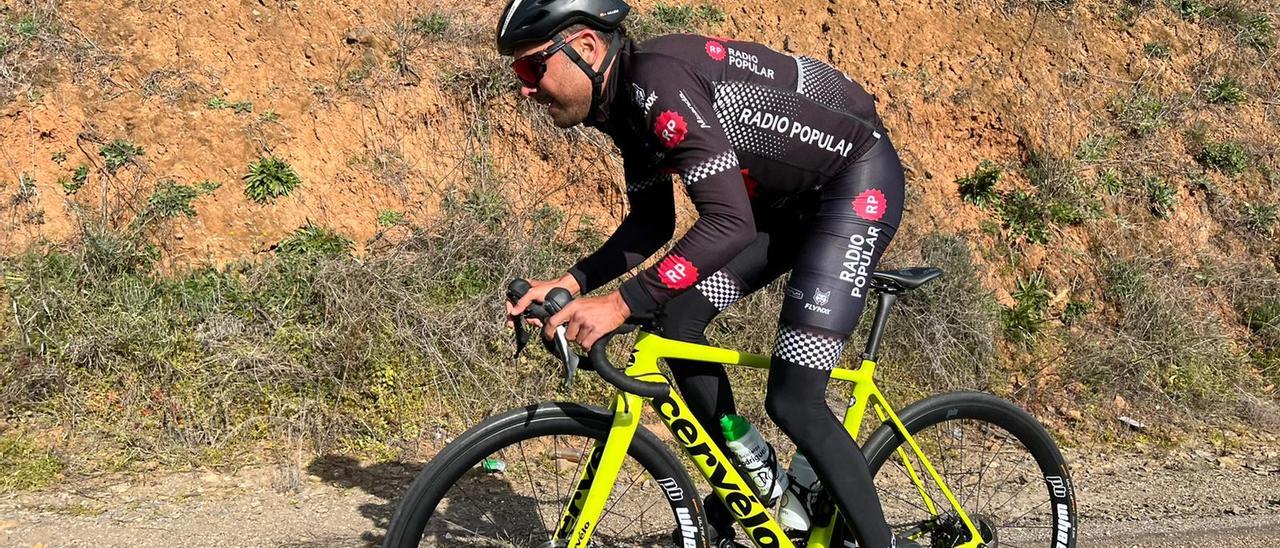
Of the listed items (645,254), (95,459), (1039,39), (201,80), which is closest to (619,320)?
(645,254)

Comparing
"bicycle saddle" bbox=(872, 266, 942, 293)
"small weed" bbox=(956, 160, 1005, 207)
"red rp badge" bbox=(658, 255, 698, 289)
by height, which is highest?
"small weed" bbox=(956, 160, 1005, 207)

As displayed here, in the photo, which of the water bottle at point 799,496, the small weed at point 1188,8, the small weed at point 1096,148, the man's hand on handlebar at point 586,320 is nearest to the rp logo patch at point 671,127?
the man's hand on handlebar at point 586,320

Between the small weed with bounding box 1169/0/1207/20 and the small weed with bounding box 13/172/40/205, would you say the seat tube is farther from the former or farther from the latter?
the small weed with bounding box 1169/0/1207/20

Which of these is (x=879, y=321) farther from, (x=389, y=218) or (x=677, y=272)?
(x=389, y=218)

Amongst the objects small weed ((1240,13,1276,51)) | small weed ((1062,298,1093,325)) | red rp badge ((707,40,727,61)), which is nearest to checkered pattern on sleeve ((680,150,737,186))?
red rp badge ((707,40,727,61))

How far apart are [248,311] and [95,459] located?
1100mm

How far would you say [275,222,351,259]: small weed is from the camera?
19.2 ft

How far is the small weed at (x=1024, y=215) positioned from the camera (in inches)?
281

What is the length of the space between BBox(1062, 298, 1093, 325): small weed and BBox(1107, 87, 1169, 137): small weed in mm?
1907

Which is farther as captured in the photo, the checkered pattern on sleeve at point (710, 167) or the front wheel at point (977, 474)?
the front wheel at point (977, 474)

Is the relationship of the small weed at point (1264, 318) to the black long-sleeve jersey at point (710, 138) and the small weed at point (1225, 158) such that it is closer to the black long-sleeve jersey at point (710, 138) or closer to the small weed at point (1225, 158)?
the small weed at point (1225, 158)

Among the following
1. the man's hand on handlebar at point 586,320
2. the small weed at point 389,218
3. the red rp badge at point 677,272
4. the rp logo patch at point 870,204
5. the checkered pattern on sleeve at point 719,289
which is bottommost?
the man's hand on handlebar at point 586,320

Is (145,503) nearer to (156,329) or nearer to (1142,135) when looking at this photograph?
(156,329)

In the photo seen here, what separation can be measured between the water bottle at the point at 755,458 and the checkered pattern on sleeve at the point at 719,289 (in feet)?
1.22
